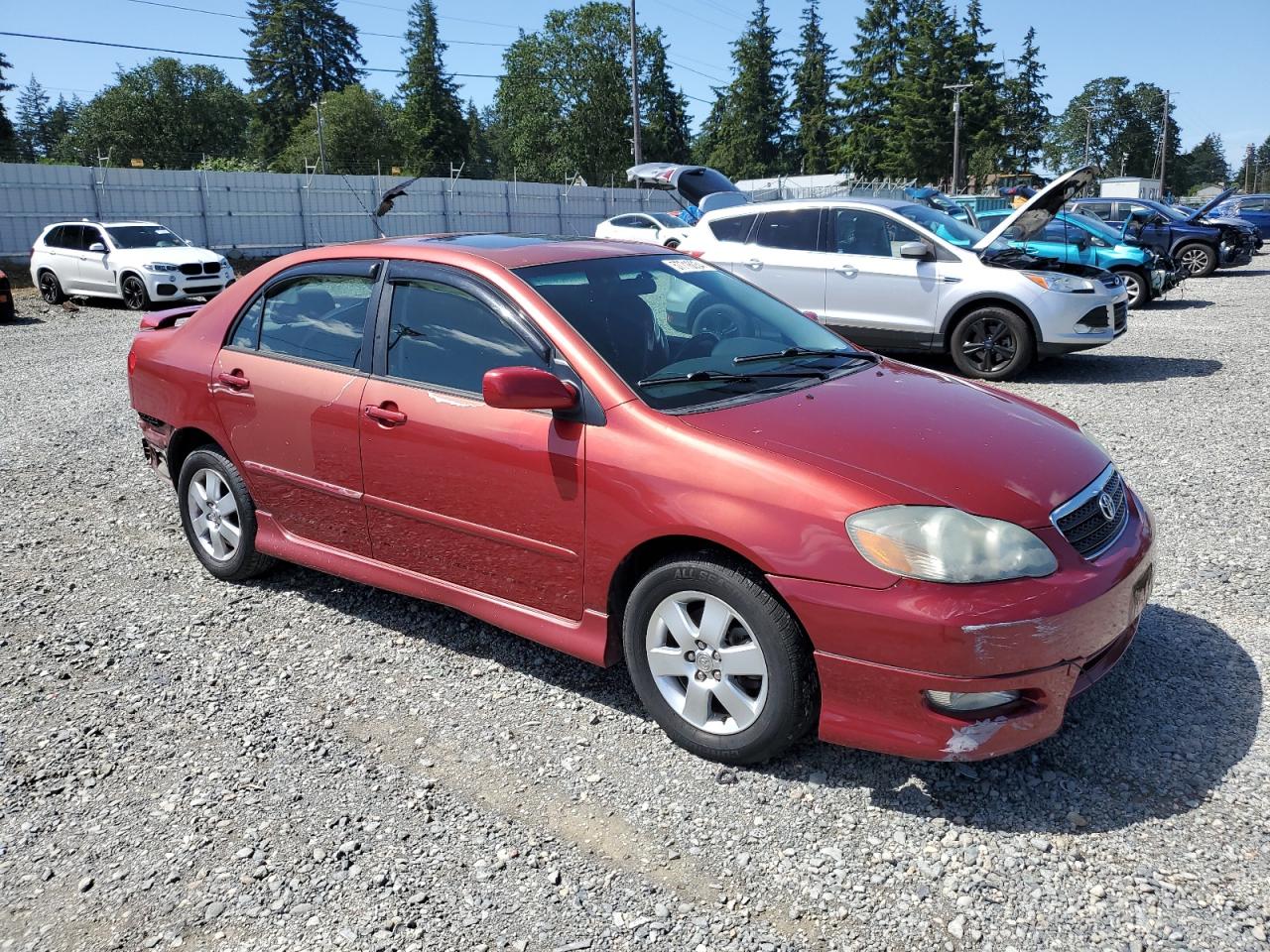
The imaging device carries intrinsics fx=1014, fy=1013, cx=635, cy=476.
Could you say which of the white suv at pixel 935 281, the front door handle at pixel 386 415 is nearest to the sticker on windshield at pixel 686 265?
the front door handle at pixel 386 415

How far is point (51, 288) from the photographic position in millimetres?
19391

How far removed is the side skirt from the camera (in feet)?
11.6

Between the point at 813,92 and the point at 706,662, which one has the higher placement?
the point at 813,92

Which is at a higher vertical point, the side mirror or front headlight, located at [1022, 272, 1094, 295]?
front headlight, located at [1022, 272, 1094, 295]

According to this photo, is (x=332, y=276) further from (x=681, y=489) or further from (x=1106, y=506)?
(x=1106, y=506)

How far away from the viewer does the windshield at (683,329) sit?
3611 mm

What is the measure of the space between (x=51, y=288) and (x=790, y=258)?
15541 millimetres

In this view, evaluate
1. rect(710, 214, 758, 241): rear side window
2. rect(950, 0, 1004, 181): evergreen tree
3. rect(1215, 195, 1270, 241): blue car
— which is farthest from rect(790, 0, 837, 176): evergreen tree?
rect(710, 214, 758, 241): rear side window

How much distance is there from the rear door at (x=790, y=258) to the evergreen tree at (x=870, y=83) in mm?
69607

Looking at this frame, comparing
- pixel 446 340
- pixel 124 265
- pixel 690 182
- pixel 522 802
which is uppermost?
pixel 690 182

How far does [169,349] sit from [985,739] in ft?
13.9

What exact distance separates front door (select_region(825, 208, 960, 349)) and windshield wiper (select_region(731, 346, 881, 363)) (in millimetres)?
6057

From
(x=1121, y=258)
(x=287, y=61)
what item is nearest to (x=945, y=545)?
(x=1121, y=258)

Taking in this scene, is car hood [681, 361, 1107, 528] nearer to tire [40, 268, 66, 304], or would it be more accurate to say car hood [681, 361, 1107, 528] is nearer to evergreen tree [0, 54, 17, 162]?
tire [40, 268, 66, 304]
